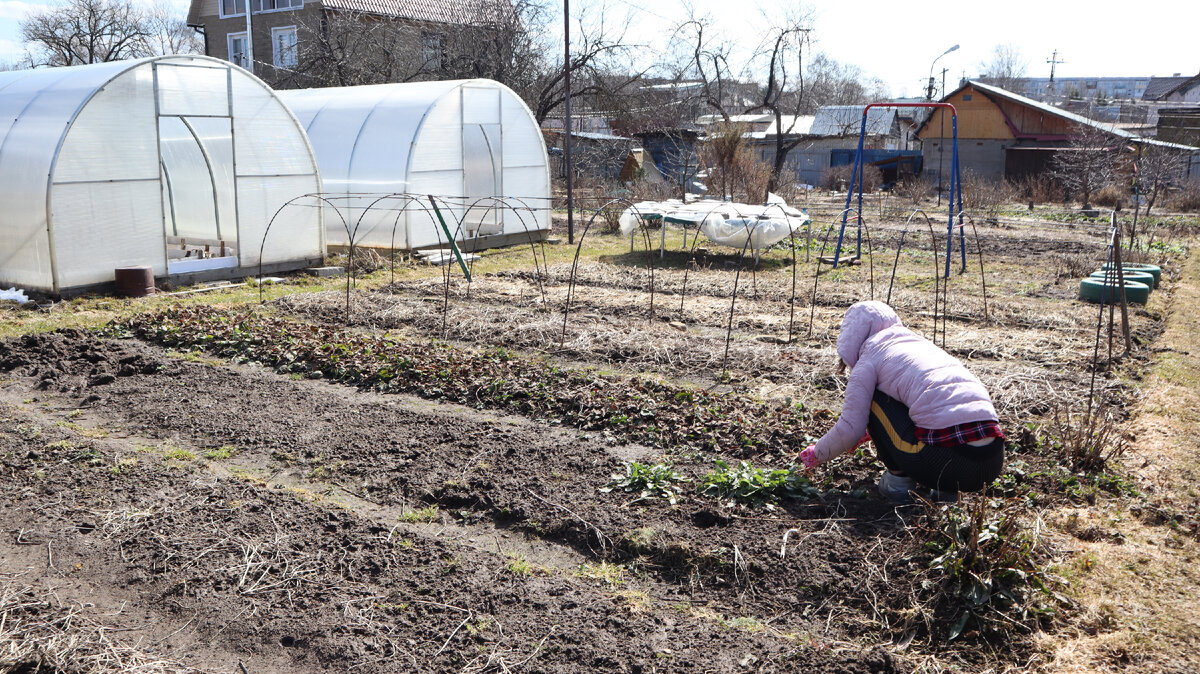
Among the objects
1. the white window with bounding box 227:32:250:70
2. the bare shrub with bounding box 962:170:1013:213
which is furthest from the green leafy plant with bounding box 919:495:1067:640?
the white window with bounding box 227:32:250:70

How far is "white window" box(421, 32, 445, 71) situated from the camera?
26219mm

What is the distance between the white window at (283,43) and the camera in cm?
3056

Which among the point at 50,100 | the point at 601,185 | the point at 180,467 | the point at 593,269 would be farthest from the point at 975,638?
the point at 601,185

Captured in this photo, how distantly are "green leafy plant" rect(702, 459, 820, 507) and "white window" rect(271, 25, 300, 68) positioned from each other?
1168 inches

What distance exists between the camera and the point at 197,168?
523 inches

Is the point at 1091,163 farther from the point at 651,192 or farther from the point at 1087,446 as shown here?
the point at 1087,446

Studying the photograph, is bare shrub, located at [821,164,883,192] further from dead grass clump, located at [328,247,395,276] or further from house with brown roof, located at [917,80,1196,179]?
dead grass clump, located at [328,247,395,276]

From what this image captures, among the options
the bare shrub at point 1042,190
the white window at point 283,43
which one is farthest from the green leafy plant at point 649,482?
the white window at point 283,43

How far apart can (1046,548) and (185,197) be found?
13320mm

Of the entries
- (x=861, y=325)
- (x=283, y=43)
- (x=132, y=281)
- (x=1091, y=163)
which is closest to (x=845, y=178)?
(x=1091, y=163)

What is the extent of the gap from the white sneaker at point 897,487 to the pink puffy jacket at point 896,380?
37cm

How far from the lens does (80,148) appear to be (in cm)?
1057

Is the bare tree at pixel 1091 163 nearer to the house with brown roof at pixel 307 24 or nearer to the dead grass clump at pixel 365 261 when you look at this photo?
the house with brown roof at pixel 307 24

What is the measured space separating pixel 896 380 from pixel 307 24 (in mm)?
29651
